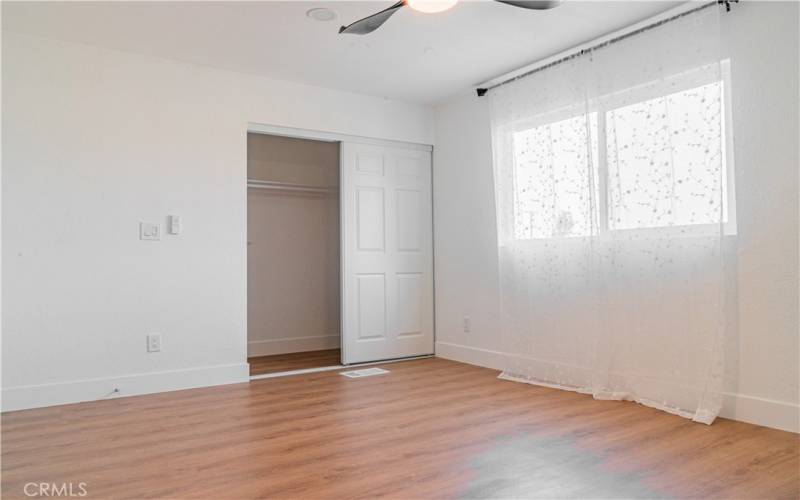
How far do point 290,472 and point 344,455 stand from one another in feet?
0.98

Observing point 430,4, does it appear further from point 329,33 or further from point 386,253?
point 386,253

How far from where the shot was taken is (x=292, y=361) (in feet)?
17.4

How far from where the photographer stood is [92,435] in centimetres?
290

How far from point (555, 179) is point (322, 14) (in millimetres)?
1986

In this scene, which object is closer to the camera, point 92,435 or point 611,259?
point 92,435

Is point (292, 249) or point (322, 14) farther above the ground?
point (322, 14)

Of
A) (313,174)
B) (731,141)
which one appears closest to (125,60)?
(313,174)

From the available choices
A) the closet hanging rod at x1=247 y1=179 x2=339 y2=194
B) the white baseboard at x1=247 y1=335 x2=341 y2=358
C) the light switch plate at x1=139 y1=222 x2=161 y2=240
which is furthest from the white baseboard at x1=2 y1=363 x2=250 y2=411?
the closet hanging rod at x1=247 y1=179 x2=339 y2=194

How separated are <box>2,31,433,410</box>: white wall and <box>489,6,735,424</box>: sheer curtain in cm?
215

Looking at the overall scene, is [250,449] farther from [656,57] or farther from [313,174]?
[313,174]

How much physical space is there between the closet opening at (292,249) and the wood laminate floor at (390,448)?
6.89ft

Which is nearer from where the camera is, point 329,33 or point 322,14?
point 322,14

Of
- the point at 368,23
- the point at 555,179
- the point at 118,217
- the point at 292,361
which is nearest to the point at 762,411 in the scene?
the point at 555,179

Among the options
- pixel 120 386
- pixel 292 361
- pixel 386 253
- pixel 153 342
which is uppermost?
pixel 386 253
